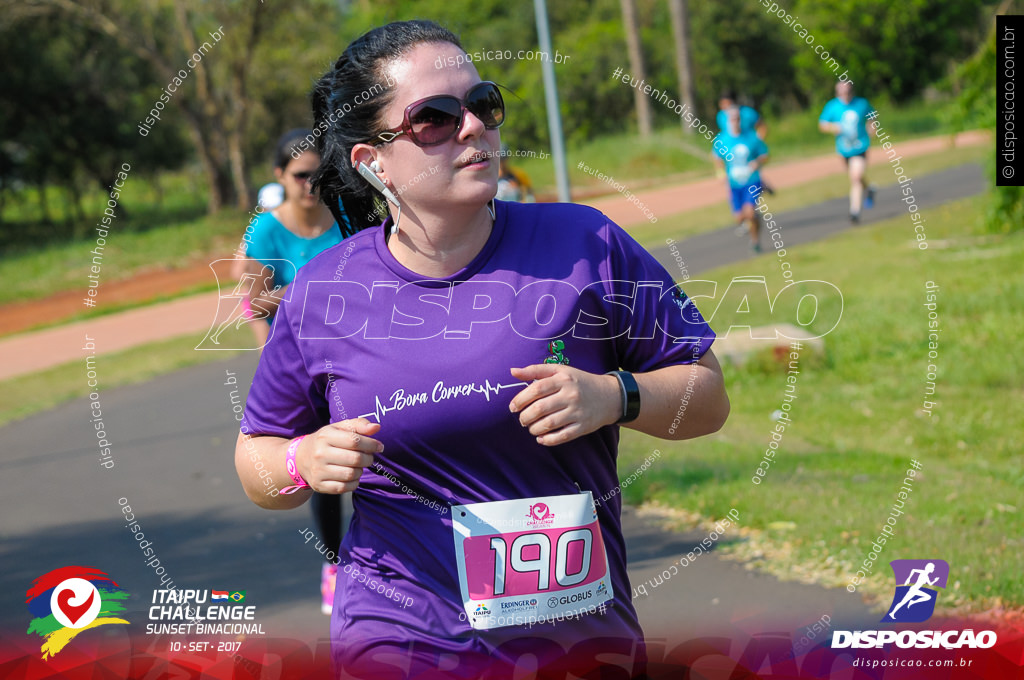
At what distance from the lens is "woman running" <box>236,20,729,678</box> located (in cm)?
212

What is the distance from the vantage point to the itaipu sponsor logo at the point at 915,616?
358 cm

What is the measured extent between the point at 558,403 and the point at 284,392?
0.66 metres

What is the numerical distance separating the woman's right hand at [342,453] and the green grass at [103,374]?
8078 mm

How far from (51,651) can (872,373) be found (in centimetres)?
546

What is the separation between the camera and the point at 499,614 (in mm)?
2191

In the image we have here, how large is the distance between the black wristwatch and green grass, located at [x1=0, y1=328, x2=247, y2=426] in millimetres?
8247

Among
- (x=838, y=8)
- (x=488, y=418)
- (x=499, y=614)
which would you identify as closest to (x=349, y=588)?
(x=499, y=614)

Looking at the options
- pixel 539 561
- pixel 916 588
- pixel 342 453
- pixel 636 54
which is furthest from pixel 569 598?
pixel 636 54

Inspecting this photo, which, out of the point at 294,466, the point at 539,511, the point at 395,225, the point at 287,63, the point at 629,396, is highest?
the point at 287,63

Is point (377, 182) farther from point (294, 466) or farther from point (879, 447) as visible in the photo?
point (879, 447)

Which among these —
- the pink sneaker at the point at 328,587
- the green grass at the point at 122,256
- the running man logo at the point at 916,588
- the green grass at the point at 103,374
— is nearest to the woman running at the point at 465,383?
the running man logo at the point at 916,588

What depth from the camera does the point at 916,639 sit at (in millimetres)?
3664

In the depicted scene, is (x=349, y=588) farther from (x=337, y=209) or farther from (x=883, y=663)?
(x=883, y=663)

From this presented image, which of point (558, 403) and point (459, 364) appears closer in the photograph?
point (558, 403)
